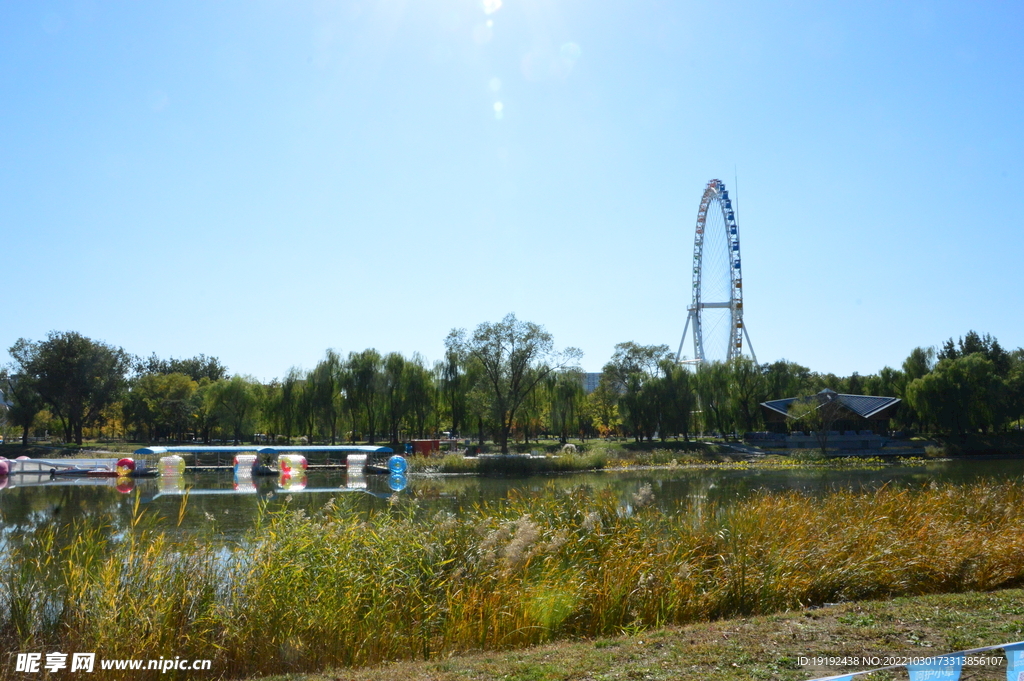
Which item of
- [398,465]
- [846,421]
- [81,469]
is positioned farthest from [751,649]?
[846,421]

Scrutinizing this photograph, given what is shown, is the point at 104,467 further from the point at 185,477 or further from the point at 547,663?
the point at 547,663

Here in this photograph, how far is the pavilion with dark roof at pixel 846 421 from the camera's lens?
44.8 m

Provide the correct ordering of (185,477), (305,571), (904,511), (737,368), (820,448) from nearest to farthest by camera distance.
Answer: (305,571), (904,511), (185,477), (820,448), (737,368)

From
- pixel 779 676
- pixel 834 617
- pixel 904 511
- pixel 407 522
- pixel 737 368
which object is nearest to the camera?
pixel 779 676

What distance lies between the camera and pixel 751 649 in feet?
17.1

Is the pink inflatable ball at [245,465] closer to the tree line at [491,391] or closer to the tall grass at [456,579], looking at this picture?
the tree line at [491,391]

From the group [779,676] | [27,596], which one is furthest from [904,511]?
[27,596]

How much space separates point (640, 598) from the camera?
703cm

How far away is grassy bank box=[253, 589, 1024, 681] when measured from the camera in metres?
4.78

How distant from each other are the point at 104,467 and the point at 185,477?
457cm

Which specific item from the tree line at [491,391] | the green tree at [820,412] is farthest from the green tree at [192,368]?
the green tree at [820,412]

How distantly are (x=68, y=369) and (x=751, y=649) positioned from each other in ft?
196

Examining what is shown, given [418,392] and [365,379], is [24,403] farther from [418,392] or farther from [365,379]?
[418,392]

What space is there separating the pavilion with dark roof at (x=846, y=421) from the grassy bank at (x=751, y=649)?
40604mm
